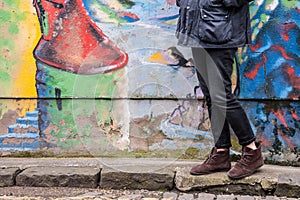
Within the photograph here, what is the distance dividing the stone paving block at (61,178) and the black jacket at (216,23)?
1182 mm

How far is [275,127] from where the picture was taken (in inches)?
177

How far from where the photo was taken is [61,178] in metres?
4.24

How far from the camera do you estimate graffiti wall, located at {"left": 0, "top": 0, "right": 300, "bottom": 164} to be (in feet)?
14.6

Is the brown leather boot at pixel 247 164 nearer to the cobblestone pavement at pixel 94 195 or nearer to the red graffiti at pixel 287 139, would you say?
the cobblestone pavement at pixel 94 195

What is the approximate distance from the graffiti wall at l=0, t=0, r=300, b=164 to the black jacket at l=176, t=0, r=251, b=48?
2.16ft

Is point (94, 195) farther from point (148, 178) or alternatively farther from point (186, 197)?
point (186, 197)

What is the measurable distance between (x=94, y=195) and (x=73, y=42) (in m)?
1.30

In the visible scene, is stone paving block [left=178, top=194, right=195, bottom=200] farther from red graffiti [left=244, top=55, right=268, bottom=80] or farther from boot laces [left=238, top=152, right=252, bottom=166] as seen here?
red graffiti [left=244, top=55, right=268, bottom=80]

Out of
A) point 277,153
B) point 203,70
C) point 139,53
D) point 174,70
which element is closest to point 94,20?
point 139,53

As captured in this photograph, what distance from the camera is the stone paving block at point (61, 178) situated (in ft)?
13.8

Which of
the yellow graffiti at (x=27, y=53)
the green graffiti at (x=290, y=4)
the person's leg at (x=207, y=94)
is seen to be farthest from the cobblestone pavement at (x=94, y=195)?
the green graffiti at (x=290, y=4)

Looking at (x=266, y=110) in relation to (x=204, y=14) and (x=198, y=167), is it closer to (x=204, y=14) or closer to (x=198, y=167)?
(x=198, y=167)

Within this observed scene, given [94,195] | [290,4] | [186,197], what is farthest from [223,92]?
[94,195]

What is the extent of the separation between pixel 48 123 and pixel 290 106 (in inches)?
75.1
